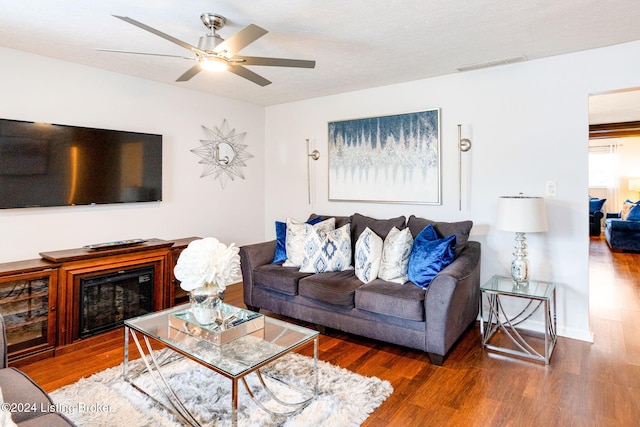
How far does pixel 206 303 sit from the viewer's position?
2.26 metres

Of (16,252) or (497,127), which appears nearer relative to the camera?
(16,252)

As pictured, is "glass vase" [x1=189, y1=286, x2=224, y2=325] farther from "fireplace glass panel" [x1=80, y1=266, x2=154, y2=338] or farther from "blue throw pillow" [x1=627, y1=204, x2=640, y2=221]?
"blue throw pillow" [x1=627, y1=204, x2=640, y2=221]

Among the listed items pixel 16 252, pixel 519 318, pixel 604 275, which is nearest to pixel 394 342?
pixel 519 318

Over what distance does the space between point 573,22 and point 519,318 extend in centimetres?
236

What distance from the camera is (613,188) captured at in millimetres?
9016

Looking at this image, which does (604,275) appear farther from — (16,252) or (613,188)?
(16,252)

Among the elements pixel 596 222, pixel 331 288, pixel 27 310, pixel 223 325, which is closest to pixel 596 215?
pixel 596 222

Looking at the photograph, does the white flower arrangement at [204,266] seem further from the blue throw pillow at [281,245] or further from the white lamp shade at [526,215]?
the white lamp shade at [526,215]

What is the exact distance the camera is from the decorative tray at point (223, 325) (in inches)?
84.0

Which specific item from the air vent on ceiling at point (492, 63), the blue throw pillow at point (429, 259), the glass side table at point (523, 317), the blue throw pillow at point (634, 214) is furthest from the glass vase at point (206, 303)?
the blue throw pillow at point (634, 214)

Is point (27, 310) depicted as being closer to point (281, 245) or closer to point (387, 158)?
point (281, 245)

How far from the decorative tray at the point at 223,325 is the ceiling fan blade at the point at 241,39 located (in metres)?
1.64

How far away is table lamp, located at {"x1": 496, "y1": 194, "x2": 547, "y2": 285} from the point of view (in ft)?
9.13

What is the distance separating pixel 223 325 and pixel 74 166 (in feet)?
6.93
